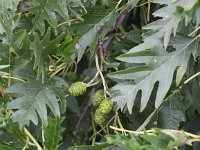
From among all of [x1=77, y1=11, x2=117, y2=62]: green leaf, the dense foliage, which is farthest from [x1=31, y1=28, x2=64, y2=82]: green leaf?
[x1=77, y1=11, x2=117, y2=62]: green leaf

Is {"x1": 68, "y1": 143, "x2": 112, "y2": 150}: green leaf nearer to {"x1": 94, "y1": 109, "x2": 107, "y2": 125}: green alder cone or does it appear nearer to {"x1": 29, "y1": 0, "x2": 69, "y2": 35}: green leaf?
{"x1": 94, "y1": 109, "x2": 107, "y2": 125}: green alder cone

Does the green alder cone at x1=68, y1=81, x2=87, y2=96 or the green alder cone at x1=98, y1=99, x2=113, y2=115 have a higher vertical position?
the green alder cone at x1=68, y1=81, x2=87, y2=96

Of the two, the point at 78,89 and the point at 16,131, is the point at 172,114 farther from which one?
the point at 16,131

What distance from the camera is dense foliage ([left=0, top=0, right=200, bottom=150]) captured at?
105cm

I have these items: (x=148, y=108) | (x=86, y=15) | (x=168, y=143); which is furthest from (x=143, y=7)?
(x=168, y=143)

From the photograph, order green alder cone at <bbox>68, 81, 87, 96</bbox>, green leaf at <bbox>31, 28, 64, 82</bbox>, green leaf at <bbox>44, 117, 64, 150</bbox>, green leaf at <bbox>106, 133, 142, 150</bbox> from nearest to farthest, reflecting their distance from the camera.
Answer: green leaf at <bbox>106, 133, 142, 150</bbox> < green leaf at <bbox>44, 117, 64, 150</bbox> < green leaf at <bbox>31, 28, 64, 82</bbox> < green alder cone at <bbox>68, 81, 87, 96</bbox>

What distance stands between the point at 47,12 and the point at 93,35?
5.1 inches

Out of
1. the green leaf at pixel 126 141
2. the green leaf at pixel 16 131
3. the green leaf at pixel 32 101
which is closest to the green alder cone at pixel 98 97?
the green leaf at pixel 32 101

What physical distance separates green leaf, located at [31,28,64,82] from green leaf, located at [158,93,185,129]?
0.28 metres

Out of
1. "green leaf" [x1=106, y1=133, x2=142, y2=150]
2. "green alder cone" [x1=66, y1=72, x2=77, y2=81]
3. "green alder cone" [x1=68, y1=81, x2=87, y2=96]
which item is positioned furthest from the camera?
"green alder cone" [x1=66, y1=72, x2=77, y2=81]

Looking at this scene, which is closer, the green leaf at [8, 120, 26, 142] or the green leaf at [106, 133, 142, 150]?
the green leaf at [106, 133, 142, 150]

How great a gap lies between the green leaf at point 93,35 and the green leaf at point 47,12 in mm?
78

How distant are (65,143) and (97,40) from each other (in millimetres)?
334

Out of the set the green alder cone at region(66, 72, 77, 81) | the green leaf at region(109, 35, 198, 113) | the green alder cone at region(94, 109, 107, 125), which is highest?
the green leaf at region(109, 35, 198, 113)
